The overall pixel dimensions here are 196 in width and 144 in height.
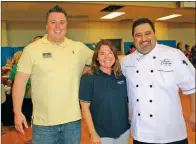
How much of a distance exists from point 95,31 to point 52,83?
9697 millimetres

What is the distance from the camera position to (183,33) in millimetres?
13312

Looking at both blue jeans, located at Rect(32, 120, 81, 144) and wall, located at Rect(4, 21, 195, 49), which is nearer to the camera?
blue jeans, located at Rect(32, 120, 81, 144)

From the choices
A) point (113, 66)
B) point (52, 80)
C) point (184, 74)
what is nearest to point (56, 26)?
point (52, 80)

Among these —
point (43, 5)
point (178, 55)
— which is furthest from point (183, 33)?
point (178, 55)

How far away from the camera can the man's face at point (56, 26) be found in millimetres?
1921

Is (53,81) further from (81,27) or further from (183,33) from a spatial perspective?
(183,33)

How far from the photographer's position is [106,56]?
6.38ft

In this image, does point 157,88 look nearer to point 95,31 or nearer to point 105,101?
point 105,101

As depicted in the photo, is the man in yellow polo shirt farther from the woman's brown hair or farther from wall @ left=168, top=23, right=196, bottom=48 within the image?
wall @ left=168, top=23, right=196, bottom=48

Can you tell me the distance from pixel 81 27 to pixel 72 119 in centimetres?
939

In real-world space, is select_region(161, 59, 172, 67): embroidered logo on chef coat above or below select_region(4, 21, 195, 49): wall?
below

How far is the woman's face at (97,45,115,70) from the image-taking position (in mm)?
1944

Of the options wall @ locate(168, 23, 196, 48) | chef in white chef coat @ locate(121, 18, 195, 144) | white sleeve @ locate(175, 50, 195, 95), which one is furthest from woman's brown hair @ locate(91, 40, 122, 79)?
wall @ locate(168, 23, 196, 48)

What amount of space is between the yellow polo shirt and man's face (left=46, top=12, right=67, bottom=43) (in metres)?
0.06
